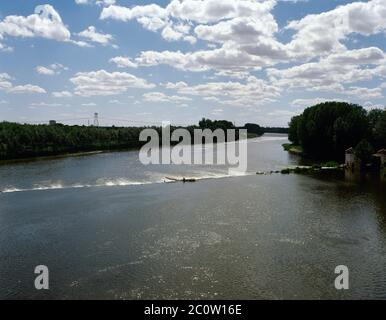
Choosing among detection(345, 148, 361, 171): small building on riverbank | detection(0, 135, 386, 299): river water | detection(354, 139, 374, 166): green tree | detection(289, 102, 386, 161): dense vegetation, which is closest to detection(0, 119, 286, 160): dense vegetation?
detection(0, 135, 386, 299): river water

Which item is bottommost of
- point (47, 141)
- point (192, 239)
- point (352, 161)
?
point (192, 239)

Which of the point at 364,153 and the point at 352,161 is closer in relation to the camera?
the point at 364,153

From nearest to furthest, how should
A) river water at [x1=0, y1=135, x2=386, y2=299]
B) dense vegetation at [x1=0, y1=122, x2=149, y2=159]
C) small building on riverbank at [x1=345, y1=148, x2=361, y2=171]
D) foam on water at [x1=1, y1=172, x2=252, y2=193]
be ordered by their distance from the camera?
1. river water at [x1=0, y1=135, x2=386, y2=299]
2. foam on water at [x1=1, y1=172, x2=252, y2=193]
3. small building on riverbank at [x1=345, y1=148, x2=361, y2=171]
4. dense vegetation at [x1=0, y1=122, x2=149, y2=159]

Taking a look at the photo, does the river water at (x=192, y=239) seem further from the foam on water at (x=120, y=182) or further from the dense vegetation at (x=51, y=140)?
the dense vegetation at (x=51, y=140)

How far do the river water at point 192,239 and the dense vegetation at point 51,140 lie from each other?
81.4ft

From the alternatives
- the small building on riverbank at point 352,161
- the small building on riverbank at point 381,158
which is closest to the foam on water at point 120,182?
the small building on riverbank at point 352,161

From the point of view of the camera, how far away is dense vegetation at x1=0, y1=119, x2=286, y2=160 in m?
62.4

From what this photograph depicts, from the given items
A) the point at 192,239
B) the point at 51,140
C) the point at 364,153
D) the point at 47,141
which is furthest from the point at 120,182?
the point at 51,140

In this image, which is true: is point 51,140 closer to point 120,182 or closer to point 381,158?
point 120,182

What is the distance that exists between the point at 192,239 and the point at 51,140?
5613 centimetres

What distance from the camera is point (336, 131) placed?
2259 inches

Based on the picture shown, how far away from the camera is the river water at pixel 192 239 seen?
15867 millimetres

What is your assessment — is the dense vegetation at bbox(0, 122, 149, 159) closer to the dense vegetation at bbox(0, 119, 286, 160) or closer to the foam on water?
the dense vegetation at bbox(0, 119, 286, 160)

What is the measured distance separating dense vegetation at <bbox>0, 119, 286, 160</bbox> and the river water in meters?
24.8
